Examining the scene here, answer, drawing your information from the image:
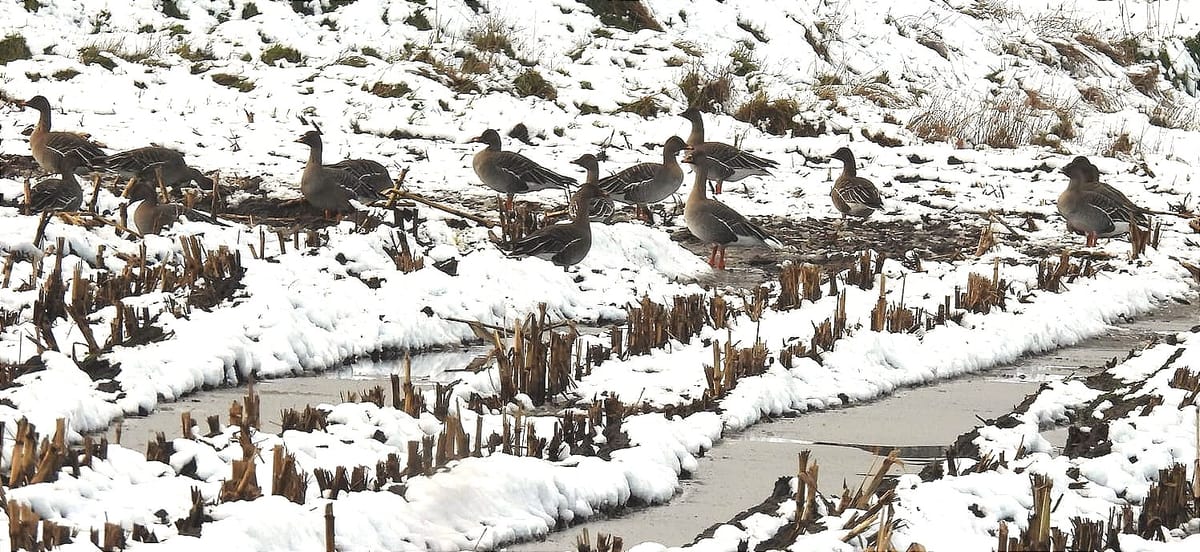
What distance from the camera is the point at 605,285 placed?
10180 millimetres

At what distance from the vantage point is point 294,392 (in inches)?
281

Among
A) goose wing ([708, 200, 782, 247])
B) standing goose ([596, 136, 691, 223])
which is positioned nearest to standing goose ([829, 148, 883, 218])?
standing goose ([596, 136, 691, 223])

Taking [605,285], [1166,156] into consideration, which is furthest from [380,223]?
[1166,156]

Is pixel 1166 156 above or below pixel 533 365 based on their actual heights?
above

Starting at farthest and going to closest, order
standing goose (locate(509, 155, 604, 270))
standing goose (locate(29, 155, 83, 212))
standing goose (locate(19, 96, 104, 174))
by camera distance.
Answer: standing goose (locate(19, 96, 104, 174))
standing goose (locate(509, 155, 604, 270))
standing goose (locate(29, 155, 83, 212))

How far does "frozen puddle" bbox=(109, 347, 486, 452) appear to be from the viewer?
6258 millimetres

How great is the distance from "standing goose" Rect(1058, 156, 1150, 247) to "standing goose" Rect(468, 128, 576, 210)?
4968 mm

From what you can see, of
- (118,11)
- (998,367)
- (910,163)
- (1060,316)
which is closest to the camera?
(998,367)

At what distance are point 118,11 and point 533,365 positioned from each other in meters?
15.0

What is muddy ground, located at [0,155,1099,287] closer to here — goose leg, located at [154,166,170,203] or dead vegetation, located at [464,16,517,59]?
goose leg, located at [154,166,170,203]

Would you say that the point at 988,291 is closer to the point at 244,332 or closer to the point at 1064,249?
the point at 1064,249

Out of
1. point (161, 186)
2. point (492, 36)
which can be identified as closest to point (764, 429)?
point (161, 186)

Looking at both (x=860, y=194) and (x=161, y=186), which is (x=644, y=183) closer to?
(x=860, y=194)

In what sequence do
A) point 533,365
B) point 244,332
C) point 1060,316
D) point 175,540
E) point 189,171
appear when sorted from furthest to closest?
point 189,171 < point 1060,316 < point 244,332 < point 533,365 < point 175,540
